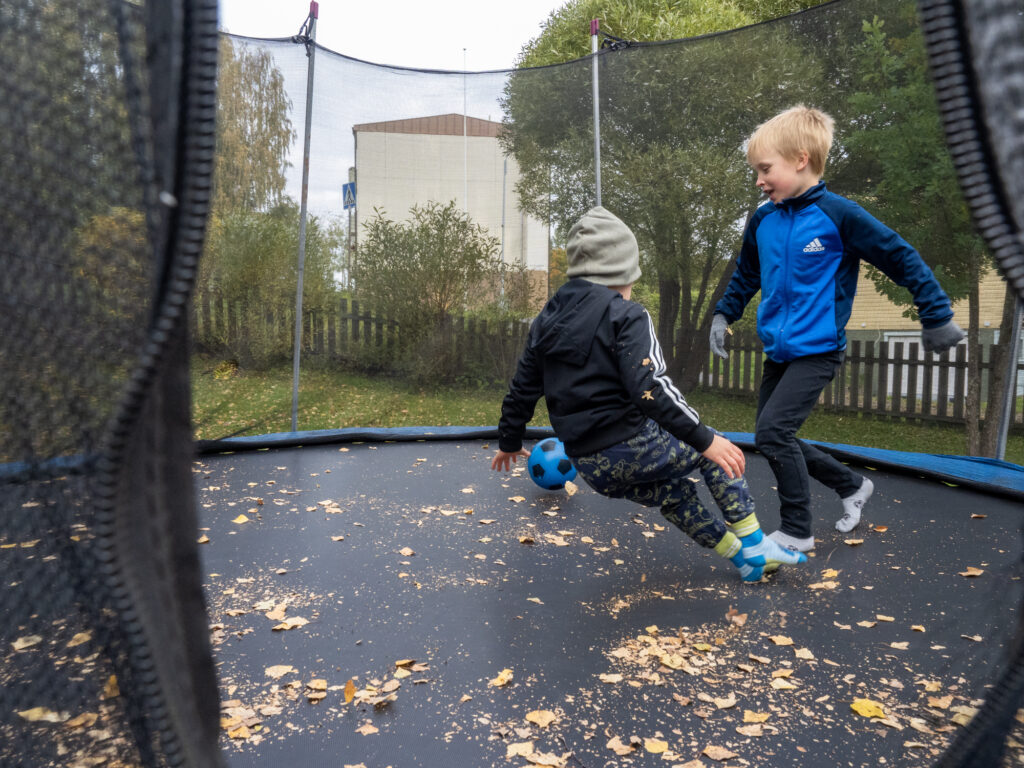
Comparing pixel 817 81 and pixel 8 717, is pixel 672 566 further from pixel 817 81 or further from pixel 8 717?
pixel 817 81

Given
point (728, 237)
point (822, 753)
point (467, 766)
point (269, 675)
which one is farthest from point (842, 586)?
point (728, 237)

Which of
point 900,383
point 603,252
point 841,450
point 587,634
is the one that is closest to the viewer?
point 587,634

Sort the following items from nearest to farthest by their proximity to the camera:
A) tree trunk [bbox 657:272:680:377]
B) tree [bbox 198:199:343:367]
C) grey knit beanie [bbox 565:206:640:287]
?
grey knit beanie [bbox 565:206:640:287]
tree [bbox 198:199:343:367]
tree trunk [bbox 657:272:680:377]

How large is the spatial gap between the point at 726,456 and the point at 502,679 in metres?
0.71

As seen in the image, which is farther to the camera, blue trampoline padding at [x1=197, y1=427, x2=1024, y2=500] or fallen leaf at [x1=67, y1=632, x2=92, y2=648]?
Answer: blue trampoline padding at [x1=197, y1=427, x2=1024, y2=500]

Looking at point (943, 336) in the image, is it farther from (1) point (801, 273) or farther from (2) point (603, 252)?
(2) point (603, 252)

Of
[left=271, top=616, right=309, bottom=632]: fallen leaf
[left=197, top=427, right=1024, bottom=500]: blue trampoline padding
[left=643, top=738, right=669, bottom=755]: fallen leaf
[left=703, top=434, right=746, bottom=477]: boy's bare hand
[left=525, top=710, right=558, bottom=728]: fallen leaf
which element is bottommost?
[left=271, top=616, right=309, bottom=632]: fallen leaf

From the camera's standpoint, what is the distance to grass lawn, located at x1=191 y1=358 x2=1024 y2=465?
3627 millimetres

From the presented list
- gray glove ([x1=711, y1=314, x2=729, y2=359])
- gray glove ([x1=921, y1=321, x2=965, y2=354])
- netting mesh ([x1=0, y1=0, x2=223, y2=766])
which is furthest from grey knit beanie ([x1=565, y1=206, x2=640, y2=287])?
netting mesh ([x1=0, y1=0, x2=223, y2=766])

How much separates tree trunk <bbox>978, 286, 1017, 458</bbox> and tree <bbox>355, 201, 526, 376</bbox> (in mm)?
2258

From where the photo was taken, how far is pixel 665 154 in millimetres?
4012

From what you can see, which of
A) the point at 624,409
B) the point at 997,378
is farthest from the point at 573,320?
the point at 997,378

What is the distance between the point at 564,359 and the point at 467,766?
38.9 inches

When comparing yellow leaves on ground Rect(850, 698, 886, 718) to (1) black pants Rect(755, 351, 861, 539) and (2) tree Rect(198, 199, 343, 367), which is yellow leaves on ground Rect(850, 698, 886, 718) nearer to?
(1) black pants Rect(755, 351, 861, 539)
